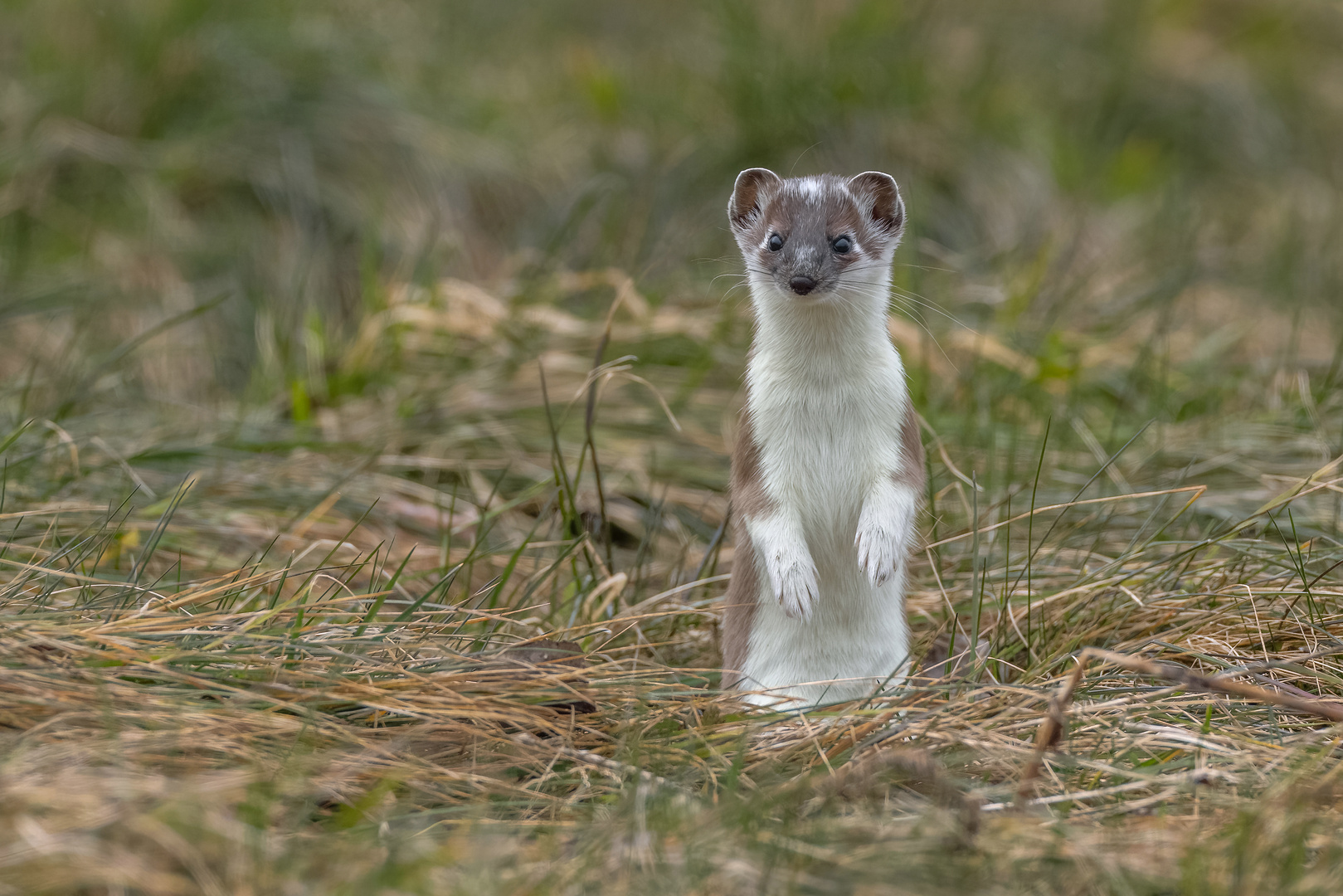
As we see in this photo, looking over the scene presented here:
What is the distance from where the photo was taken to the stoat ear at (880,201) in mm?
3539

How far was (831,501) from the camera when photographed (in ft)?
11.1

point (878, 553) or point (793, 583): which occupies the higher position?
point (878, 553)

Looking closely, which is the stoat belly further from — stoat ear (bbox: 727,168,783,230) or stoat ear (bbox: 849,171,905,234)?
stoat ear (bbox: 727,168,783,230)

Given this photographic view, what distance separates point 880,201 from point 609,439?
199cm

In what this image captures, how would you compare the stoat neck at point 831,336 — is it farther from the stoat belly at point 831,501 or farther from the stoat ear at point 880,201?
the stoat ear at point 880,201

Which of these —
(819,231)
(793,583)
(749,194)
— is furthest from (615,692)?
(749,194)

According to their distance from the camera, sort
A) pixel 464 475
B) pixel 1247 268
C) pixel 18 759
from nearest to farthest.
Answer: pixel 18 759 → pixel 464 475 → pixel 1247 268

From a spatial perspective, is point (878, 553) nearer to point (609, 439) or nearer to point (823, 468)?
point (823, 468)

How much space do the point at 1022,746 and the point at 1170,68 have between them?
812cm

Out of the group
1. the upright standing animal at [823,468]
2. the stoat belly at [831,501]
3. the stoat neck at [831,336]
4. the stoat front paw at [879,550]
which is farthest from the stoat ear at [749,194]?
the stoat front paw at [879,550]

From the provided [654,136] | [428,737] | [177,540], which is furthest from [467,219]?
[428,737]

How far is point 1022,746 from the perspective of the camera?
2.72m

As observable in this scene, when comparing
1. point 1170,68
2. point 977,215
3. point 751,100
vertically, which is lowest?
point 977,215

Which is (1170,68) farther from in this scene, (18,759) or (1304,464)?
(18,759)
